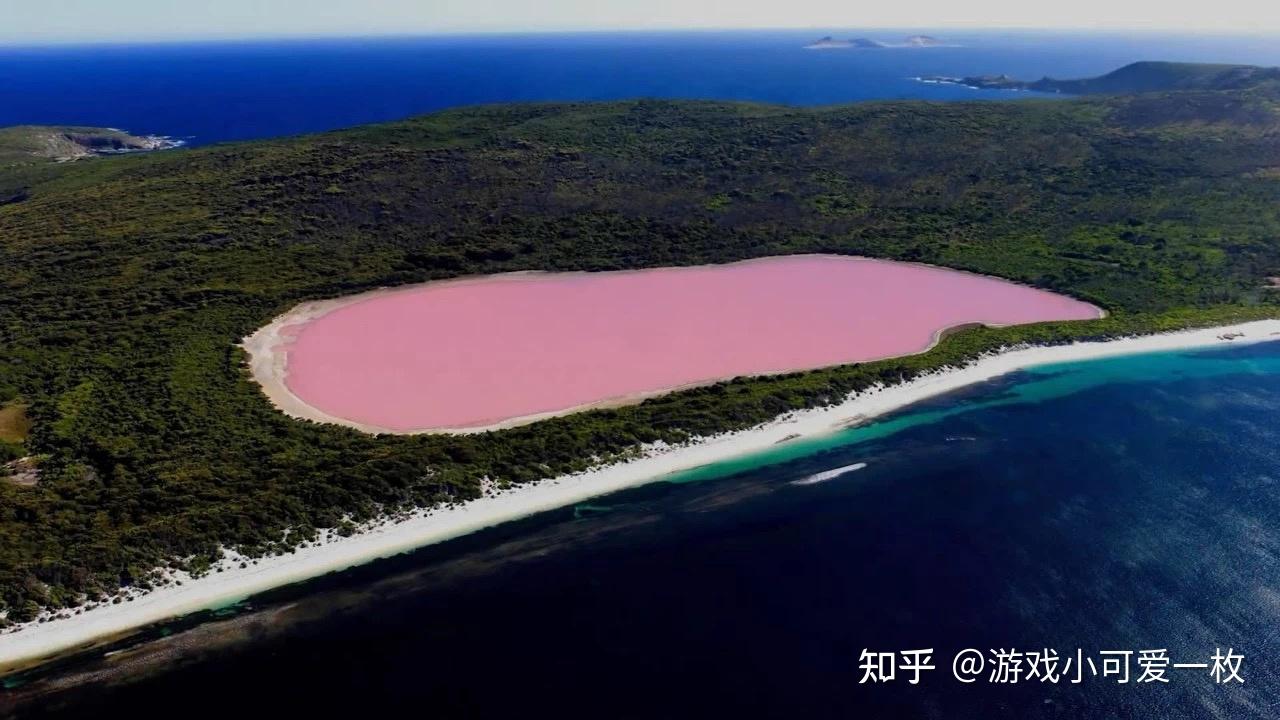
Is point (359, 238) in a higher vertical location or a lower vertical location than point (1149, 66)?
lower

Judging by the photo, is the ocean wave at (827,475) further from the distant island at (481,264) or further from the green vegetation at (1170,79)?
the green vegetation at (1170,79)

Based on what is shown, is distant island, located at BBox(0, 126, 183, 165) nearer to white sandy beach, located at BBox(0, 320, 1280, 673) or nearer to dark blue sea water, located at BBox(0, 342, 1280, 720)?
white sandy beach, located at BBox(0, 320, 1280, 673)

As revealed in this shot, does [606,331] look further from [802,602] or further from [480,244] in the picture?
[802,602]

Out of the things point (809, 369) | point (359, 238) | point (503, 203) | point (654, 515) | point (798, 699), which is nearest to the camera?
point (798, 699)

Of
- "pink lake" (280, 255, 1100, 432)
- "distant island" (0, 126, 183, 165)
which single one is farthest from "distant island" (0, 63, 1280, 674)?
"pink lake" (280, 255, 1100, 432)

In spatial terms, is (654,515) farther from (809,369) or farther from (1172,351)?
(1172,351)

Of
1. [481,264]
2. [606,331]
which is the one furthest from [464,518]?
[481,264]

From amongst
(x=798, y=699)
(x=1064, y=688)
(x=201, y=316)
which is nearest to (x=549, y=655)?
(x=798, y=699)
